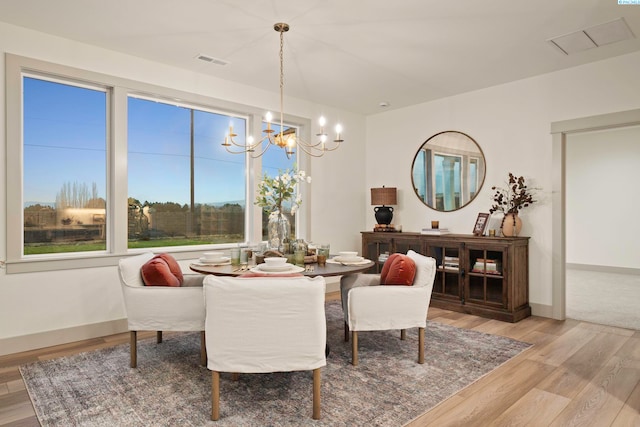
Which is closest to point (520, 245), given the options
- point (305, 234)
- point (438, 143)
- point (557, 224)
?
point (557, 224)

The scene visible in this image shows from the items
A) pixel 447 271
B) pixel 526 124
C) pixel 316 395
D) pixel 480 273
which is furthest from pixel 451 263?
pixel 316 395

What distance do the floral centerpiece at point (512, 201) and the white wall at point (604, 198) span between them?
353 centimetres

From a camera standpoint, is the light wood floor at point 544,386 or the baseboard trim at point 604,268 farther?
the baseboard trim at point 604,268

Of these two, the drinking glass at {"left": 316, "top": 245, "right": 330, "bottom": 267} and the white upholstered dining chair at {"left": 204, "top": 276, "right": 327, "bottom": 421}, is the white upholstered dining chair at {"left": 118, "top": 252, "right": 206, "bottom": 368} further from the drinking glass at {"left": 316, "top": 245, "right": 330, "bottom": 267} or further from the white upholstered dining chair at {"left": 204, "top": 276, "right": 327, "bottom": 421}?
the drinking glass at {"left": 316, "top": 245, "right": 330, "bottom": 267}

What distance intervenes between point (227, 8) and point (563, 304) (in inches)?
170

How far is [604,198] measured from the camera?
726 cm

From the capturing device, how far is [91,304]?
3.64 meters

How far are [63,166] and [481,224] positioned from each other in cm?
445

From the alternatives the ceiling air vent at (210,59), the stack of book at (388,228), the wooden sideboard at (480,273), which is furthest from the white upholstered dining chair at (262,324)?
the stack of book at (388,228)

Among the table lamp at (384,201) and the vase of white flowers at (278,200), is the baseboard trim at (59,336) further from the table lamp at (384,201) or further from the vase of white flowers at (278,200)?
the table lamp at (384,201)

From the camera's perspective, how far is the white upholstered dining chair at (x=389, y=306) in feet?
9.41

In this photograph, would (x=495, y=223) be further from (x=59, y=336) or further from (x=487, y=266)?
(x=59, y=336)

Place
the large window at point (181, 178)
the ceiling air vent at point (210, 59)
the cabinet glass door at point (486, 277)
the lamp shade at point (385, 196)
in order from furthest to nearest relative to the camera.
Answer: the lamp shade at point (385, 196), the cabinet glass door at point (486, 277), the large window at point (181, 178), the ceiling air vent at point (210, 59)

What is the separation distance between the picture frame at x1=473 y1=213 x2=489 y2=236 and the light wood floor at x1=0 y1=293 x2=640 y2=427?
1.22 metres
